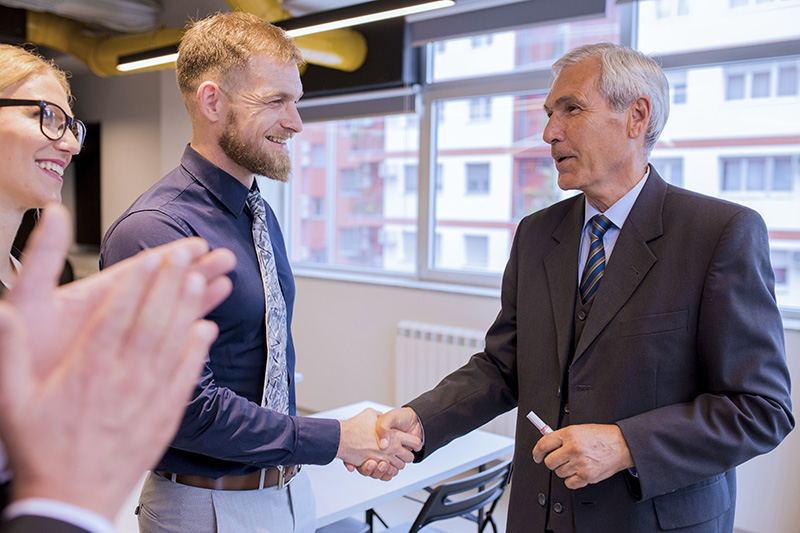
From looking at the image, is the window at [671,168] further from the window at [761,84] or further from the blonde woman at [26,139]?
the blonde woman at [26,139]

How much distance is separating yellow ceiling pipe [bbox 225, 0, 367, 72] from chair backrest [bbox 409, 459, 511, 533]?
124 inches

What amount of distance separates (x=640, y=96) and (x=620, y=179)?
0.76 feet

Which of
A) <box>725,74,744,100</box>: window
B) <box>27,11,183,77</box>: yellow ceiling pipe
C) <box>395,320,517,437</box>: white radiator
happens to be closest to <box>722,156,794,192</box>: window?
<box>725,74,744,100</box>: window

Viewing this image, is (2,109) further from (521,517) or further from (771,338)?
(771,338)

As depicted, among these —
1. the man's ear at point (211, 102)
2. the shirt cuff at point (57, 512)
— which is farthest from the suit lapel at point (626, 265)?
the shirt cuff at point (57, 512)

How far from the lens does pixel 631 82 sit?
1.67 metres

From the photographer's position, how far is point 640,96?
5.50 ft

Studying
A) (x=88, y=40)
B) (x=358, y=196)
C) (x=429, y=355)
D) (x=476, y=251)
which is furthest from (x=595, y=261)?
(x=88, y=40)

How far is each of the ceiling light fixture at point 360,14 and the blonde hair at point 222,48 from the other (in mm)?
1858

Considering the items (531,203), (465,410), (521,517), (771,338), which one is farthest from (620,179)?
(531,203)

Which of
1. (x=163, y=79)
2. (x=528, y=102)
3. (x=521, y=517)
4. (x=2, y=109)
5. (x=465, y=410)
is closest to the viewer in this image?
(x=2, y=109)

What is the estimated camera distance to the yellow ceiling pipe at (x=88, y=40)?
552cm

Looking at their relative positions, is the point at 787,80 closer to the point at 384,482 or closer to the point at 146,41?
the point at 384,482

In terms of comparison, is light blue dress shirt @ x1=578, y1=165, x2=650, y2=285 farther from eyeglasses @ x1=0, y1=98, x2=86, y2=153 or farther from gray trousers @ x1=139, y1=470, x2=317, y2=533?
eyeglasses @ x1=0, y1=98, x2=86, y2=153
